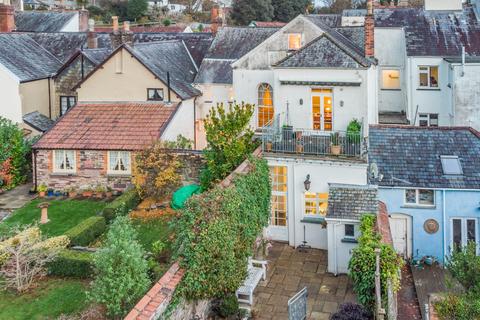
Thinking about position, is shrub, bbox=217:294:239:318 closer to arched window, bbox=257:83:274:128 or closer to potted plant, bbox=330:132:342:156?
potted plant, bbox=330:132:342:156

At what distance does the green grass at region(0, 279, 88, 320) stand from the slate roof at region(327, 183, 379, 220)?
28.7 ft

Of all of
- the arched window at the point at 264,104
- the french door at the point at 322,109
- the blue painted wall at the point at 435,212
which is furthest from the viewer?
the arched window at the point at 264,104

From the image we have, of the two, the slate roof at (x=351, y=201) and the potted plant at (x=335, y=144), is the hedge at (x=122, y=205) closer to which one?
the slate roof at (x=351, y=201)

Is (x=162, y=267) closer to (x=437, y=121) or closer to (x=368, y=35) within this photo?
(x=368, y=35)

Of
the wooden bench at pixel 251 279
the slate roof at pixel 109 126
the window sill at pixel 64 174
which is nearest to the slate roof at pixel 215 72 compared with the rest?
the slate roof at pixel 109 126

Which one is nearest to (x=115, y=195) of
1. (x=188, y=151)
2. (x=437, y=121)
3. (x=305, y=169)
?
(x=188, y=151)

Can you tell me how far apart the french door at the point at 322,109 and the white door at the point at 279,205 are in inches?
132

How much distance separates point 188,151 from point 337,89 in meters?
7.71

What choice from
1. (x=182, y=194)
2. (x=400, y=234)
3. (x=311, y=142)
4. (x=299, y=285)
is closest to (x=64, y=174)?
(x=182, y=194)

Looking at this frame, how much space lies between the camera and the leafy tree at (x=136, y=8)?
86688mm

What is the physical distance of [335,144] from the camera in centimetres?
2123

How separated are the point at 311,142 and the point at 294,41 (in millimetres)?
10441

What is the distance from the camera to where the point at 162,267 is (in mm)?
15414

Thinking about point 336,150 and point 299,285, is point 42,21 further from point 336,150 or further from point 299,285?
point 299,285
